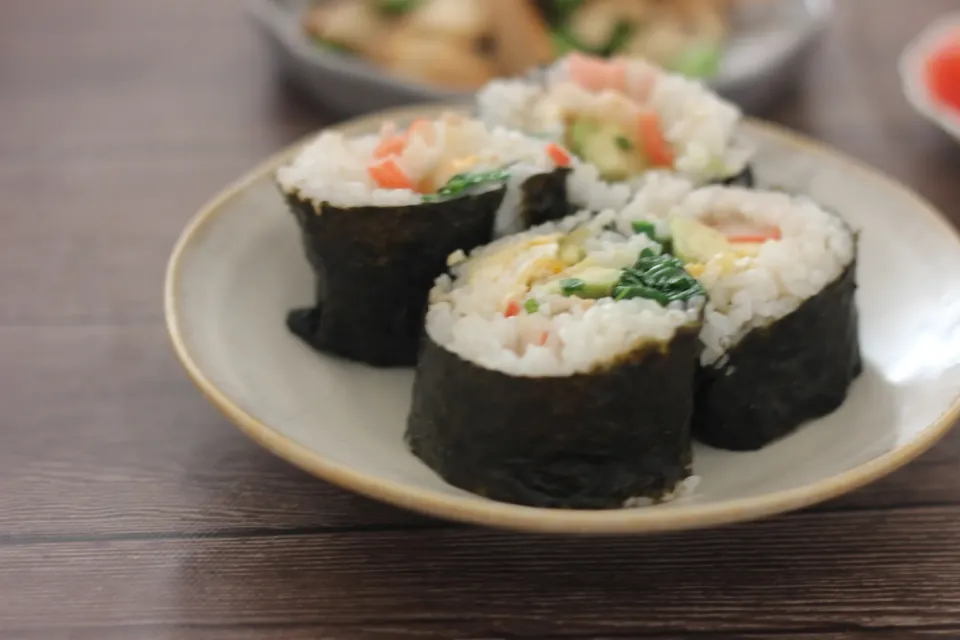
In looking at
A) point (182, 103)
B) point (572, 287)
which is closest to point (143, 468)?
point (572, 287)

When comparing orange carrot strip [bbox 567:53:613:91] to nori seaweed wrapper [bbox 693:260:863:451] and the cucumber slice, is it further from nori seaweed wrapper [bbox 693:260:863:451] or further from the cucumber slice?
nori seaweed wrapper [bbox 693:260:863:451]

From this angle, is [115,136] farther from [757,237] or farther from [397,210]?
[757,237]

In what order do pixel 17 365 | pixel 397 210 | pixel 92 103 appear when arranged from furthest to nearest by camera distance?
pixel 92 103 → pixel 17 365 → pixel 397 210

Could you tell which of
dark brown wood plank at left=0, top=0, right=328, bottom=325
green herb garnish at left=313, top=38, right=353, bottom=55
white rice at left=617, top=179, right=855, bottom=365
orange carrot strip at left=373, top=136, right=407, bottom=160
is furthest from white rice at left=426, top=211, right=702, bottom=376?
green herb garnish at left=313, top=38, right=353, bottom=55

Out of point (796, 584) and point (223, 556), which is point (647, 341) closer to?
point (796, 584)

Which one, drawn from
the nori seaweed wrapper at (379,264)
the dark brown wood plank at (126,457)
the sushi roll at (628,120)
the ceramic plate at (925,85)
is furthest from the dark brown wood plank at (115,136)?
the ceramic plate at (925,85)

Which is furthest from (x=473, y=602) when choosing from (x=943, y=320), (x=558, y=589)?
(x=943, y=320)
